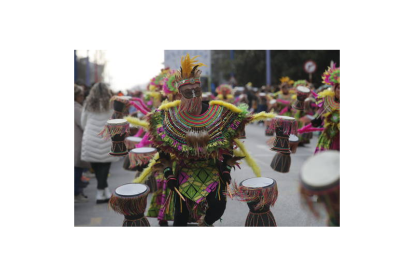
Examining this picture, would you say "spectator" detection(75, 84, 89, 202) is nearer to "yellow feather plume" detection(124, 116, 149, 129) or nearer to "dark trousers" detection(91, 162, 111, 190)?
"dark trousers" detection(91, 162, 111, 190)

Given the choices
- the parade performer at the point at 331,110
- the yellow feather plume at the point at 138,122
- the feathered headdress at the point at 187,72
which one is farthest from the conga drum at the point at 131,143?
the parade performer at the point at 331,110

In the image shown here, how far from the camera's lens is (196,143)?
123 inches

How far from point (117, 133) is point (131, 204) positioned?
0.80 m

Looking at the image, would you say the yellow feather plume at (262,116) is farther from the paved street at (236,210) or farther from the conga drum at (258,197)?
the paved street at (236,210)

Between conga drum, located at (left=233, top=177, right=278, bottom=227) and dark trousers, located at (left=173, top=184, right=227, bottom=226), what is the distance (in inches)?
10.1

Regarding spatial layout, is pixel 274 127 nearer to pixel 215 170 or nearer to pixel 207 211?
pixel 215 170

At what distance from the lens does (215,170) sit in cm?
329

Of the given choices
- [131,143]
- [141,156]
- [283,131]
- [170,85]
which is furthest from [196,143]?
[131,143]

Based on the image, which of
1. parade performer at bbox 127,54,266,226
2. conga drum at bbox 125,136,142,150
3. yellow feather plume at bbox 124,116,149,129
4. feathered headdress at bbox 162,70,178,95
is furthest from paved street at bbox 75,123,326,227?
feathered headdress at bbox 162,70,178,95

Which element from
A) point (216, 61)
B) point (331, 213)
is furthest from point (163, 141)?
point (216, 61)

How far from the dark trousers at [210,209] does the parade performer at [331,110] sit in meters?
1.83

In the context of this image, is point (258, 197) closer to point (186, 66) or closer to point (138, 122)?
point (186, 66)

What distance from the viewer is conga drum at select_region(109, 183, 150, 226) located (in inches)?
119

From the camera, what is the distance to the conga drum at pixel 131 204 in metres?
3.02
